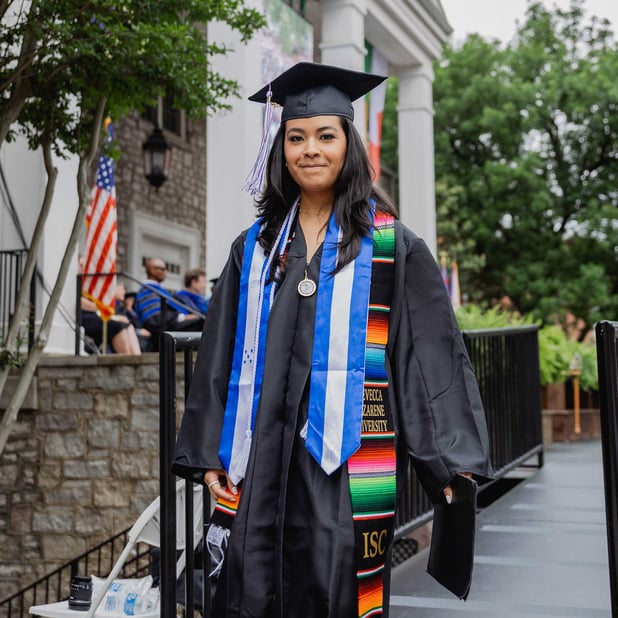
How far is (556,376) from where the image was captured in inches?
470

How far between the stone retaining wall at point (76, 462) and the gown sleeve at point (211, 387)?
5435 mm

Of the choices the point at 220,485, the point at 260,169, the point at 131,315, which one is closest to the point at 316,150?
the point at 260,169

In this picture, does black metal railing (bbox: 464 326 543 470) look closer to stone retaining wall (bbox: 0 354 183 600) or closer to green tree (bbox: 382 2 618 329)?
stone retaining wall (bbox: 0 354 183 600)

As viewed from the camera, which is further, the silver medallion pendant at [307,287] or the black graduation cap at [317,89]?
the black graduation cap at [317,89]

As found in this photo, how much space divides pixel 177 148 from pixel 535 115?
14.2 meters

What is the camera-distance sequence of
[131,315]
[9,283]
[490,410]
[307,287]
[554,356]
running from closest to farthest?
[307,287] < [490,410] < [9,283] < [131,315] < [554,356]

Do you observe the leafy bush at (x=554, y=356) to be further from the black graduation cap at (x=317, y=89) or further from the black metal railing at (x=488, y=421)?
the black graduation cap at (x=317, y=89)

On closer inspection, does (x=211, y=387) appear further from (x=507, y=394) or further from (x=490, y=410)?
(x=507, y=394)

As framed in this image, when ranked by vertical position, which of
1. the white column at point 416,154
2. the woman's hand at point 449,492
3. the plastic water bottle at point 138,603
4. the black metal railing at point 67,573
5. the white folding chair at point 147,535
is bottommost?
the black metal railing at point 67,573

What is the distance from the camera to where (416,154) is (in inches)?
632

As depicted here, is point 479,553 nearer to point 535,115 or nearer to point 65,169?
point 65,169

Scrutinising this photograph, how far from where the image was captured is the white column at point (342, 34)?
12.5m

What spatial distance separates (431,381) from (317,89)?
2.82 feet

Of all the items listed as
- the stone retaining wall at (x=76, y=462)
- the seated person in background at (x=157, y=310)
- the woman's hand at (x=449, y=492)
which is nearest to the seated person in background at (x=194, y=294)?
the seated person in background at (x=157, y=310)
